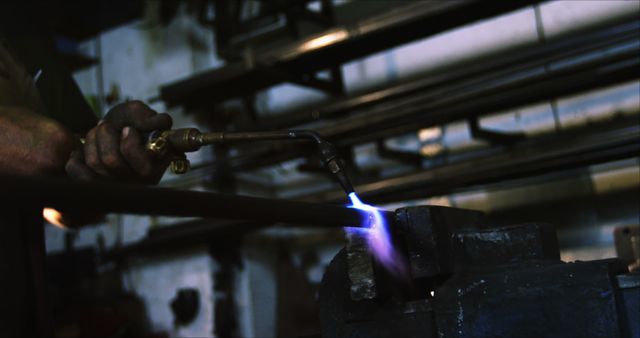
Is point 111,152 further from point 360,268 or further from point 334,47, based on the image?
point 334,47

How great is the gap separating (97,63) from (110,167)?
2037mm

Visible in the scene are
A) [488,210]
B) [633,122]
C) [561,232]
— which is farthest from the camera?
[488,210]

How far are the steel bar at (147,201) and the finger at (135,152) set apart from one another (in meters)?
0.33

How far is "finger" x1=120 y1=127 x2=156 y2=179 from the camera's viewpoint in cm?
97

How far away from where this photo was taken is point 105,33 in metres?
2.87

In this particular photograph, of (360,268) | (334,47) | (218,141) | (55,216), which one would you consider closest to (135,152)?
(218,141)

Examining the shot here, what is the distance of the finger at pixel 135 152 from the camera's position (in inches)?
38.2

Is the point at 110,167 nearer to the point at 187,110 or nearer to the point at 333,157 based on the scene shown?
the point at 333,157

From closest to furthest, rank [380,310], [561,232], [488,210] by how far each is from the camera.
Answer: [380,310] → [561,232] → [488,210]

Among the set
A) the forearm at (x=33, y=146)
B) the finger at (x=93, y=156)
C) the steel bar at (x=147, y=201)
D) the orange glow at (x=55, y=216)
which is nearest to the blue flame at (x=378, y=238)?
the steel bar at (x=147, y=201)

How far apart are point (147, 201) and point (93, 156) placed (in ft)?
1.57

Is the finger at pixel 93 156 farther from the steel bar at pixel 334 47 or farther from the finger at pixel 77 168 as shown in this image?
the steel bar at pixel 334 47

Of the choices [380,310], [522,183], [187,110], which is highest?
[187,110]

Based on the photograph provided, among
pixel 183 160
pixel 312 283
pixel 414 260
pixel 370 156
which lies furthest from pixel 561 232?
pixel 183 160
